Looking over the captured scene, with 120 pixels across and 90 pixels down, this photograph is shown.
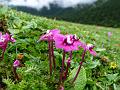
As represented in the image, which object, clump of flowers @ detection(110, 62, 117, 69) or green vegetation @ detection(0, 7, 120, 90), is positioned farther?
clump of flowers @ detection(110, 62, 117, 69)

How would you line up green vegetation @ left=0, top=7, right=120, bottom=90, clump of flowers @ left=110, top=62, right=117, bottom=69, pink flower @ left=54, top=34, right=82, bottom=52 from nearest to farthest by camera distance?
pink flower @ left=54, top=34, right=82, bottom=52
green vegetation @ left=0, top=7, right=120, bottom=90
clump of flowers @ left=110, top=62, right=117, bottom=69

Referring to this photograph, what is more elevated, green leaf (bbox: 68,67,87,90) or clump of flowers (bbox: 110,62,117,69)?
green leaf (bbox: 68,67,87,90)

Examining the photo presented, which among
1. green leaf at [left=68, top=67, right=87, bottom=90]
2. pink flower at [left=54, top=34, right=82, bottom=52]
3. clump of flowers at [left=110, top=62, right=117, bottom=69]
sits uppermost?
pink flower at [left=54, top=34, right=82, bottom=52]

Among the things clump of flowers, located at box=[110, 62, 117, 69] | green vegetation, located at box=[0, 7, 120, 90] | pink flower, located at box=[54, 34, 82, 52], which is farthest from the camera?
clump of flowers, located at box=[110, 62, 117, 69]

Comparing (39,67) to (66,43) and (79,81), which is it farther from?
(66,43)

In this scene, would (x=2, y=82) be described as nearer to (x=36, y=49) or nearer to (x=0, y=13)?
(x=36, y=49)

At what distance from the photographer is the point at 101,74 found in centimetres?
820

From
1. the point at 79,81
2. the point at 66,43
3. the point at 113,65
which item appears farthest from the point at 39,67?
the point at 113,65

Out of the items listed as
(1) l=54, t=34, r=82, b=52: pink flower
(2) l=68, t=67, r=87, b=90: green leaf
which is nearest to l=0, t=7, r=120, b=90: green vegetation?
(2) l=68, t=67, r=87, b=90: green leaf

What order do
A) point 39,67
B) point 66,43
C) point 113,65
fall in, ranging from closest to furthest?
point 66,43
point 39,67
point 113,65

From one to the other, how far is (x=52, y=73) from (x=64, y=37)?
146cm

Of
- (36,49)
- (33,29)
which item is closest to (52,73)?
(36,49)

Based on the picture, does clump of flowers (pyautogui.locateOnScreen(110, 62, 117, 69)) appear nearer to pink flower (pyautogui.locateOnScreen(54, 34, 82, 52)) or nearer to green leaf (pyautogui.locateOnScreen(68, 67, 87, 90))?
green leaf (pyautogui.locateOnScreen(68, 67, 87, 90))

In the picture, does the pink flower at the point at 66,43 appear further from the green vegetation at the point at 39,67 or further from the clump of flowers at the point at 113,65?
the clump of flowers at the point at 113,65
